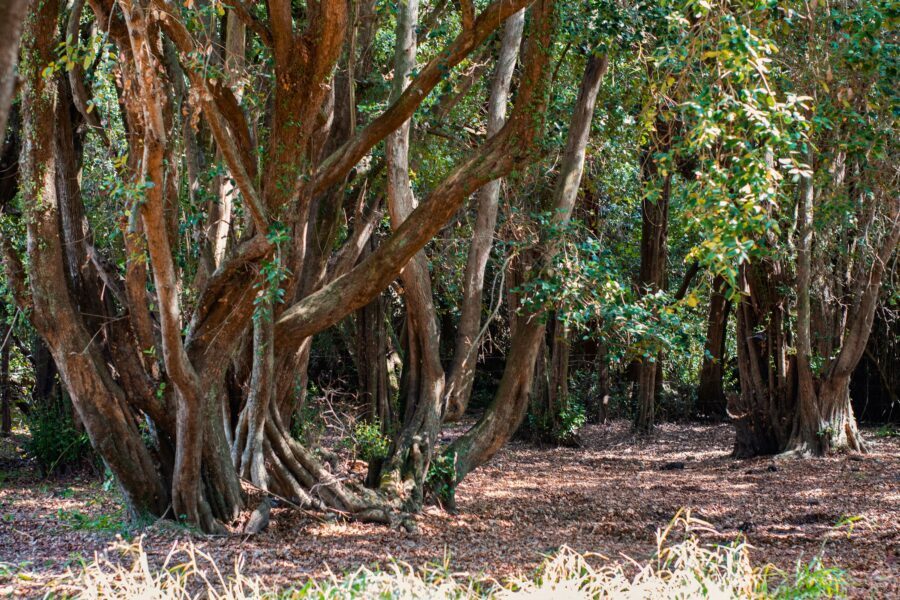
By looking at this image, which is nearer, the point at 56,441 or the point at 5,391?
the point at 56,441

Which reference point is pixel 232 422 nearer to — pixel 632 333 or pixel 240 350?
pixel 240 350

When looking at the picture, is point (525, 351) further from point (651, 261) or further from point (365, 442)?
point (651, 261)

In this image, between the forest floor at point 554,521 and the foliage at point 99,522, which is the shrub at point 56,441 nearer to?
the forest floor at point 554,521

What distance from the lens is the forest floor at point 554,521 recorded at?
19.5ft

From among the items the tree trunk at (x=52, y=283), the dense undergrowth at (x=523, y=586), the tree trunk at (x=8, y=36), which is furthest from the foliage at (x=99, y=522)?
the tree trunk at (x=8, y=36)

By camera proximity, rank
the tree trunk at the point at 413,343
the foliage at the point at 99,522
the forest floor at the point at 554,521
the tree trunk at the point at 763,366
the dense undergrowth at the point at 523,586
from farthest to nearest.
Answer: the tree trunk at the point at 763,366
the tree trunk at the point at 413,343
the foliage at the point at 99,522
the forest floor at the point at 554,521
the dense undergrowth at the point at 523,586

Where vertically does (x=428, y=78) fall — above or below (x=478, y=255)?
above

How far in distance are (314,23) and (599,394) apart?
471 inches

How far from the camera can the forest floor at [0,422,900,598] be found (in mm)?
5945

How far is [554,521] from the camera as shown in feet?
27.3

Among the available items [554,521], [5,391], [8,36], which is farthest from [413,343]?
Result: [5,391]

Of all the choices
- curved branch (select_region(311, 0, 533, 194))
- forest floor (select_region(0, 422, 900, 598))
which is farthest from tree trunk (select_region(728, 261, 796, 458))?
curved branch (select_region(311, 0, 533, 194))

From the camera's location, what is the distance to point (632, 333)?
24.4ft

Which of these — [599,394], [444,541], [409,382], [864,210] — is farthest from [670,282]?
[444,541]
